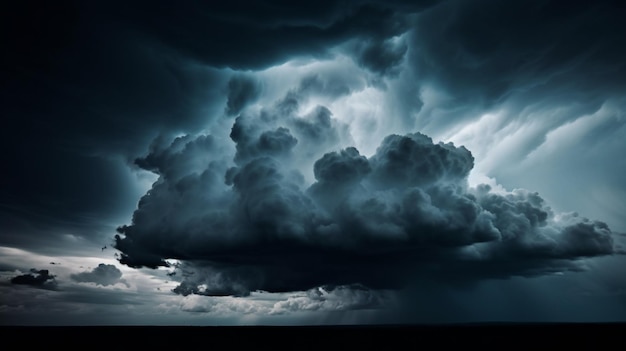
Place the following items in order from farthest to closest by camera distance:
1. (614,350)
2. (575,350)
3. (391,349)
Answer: (391,349) < (575,350) < (614,350)

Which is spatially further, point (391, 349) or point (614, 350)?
point (391, 349)

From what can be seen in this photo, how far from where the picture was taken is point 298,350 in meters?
113

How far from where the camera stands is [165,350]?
4365 inches

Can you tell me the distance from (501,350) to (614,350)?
23.5m

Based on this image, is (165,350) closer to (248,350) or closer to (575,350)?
(248,350)

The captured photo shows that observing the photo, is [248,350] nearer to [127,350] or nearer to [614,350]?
[127,350]

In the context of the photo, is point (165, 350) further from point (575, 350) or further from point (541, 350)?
point (575, 350)

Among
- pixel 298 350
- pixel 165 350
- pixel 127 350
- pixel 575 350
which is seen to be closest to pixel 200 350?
pixel 165 350

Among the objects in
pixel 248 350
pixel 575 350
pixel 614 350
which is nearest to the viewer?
pixel 614 350

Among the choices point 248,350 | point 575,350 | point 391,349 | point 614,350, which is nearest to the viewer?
point 614,350

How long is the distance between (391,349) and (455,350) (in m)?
16.1

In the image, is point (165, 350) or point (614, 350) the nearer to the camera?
point (614, 350)

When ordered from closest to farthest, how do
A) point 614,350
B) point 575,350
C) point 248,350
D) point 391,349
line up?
point 614,350 → point 575,350 → point 391,349 → point 248,350

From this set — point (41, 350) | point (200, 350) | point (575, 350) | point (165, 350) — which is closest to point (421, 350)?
point (575, 350)
